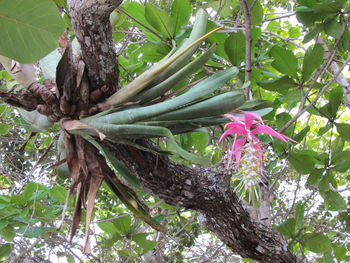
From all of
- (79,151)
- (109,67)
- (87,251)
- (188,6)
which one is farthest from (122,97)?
(188,6)

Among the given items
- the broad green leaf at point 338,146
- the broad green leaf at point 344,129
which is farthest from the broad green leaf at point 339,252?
the broad green leaf at point 344,129

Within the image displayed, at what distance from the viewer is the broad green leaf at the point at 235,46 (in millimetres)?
1321

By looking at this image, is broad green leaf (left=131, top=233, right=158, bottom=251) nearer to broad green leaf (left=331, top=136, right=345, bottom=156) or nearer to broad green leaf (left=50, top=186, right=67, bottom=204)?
broad green leaf (left=50, top=186, right=67, bottom=204)

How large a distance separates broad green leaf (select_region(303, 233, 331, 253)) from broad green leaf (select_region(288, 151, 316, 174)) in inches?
13.0

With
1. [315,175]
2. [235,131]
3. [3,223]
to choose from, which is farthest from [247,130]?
[3,223]

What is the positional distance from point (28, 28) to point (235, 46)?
846 millimetres

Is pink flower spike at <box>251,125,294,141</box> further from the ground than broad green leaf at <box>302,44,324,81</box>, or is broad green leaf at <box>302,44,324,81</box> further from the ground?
broad green leaf at <box>302,44,324,81</box>

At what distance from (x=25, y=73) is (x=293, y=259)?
127cm

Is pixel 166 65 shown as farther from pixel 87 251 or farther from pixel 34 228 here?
pixel 34 228

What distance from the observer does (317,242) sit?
5.55 ft

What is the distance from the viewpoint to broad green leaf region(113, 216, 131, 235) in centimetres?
163

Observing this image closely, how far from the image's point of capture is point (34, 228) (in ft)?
4.89

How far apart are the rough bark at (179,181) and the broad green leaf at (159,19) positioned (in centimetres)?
36

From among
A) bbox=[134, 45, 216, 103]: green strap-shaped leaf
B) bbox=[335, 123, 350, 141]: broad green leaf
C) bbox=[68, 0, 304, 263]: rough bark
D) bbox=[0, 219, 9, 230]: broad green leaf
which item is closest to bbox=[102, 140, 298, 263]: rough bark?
bbox=[68, 0, 304, 263]: rough bark
